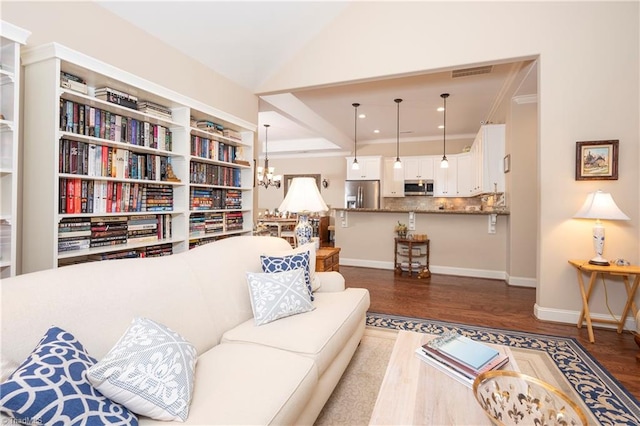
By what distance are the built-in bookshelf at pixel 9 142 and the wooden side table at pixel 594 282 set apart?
4.16 m

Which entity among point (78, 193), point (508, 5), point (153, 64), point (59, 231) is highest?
point (508, 5)

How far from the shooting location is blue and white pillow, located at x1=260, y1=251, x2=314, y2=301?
7.09ft

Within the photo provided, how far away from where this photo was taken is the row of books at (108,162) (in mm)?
2129

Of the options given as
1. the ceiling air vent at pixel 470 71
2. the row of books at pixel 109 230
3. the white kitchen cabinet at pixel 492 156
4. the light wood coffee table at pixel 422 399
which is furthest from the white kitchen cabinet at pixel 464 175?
the row of books at pixel 109 230

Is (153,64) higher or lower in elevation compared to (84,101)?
higher

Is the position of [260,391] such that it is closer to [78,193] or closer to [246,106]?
[78,193]

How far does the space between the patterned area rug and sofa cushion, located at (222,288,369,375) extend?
3.34ft

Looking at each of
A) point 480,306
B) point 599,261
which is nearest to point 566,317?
point 599,261

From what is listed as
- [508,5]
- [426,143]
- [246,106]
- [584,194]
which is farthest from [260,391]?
[426,143]

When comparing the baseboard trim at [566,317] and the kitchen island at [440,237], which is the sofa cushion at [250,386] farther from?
the kitchen island at [440,237]

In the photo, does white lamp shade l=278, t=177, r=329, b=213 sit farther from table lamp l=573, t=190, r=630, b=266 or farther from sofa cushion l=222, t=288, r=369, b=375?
table lamp l=573, t=190, r=630, b=266

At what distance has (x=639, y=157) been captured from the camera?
2779 mm

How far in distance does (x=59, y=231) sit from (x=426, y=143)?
733cm

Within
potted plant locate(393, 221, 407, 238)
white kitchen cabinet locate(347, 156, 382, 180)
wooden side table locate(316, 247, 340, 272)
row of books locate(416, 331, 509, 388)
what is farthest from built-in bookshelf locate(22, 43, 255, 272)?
white kitchen cabinet locate(347, 156, 382, 180)
